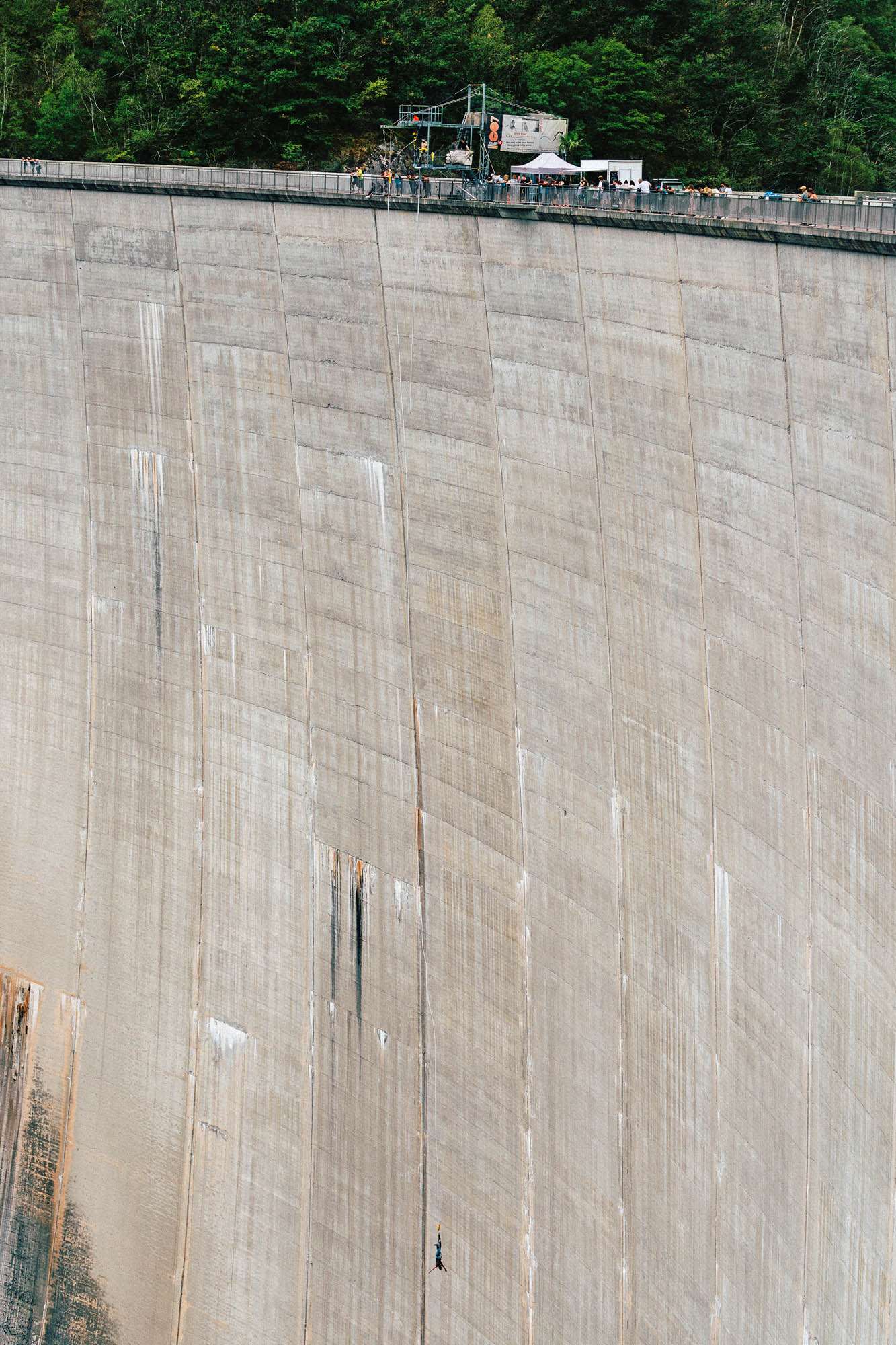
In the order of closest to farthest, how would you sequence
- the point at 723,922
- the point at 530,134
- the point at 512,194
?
the point at 723,922
the point at 512,194
the point at 530,134

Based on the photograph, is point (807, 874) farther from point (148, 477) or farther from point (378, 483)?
point (148, 477)

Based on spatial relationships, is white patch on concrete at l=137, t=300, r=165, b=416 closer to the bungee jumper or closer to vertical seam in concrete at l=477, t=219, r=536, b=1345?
vertical seam in concrete at l=477, t=219, r=536, b=1345

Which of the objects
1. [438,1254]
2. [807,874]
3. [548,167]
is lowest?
[438,1254]

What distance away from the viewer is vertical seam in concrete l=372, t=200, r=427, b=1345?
70.3 ft

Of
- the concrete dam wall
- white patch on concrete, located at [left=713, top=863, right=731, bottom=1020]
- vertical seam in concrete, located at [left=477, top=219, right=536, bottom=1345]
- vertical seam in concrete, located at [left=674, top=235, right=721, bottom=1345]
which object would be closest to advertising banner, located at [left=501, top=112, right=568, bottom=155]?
the concrete dam wall

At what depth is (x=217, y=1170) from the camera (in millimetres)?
24188

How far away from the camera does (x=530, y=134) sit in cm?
2403

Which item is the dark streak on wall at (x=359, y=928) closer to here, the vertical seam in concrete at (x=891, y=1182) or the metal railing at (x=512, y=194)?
the metal railing at (x=512, y=194)

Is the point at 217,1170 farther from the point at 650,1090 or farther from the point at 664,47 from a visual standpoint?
the point at 664,47

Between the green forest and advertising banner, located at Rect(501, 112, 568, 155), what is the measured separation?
11.0 feet

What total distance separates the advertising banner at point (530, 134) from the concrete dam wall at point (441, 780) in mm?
3963

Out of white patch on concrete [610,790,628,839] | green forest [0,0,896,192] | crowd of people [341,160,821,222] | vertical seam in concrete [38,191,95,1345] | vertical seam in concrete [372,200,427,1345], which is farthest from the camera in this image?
green forest [0,0,896,192]

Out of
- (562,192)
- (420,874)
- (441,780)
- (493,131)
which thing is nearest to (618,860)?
(441,780)

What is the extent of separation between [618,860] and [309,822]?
697 cm
